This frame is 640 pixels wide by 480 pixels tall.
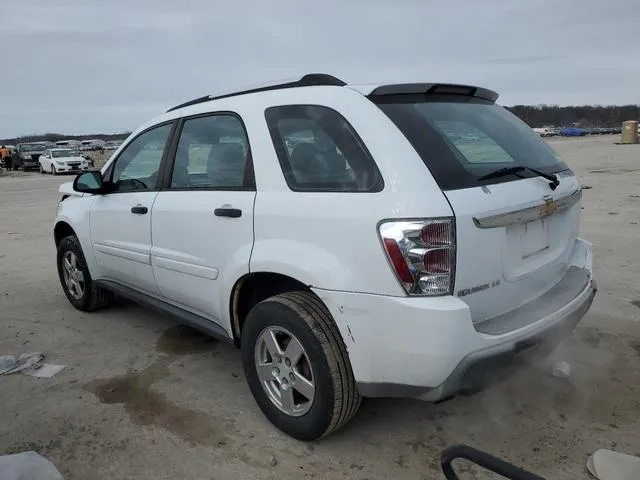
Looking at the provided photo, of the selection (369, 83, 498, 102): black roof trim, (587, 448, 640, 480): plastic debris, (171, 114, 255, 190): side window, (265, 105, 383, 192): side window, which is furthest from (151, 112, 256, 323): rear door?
(587, 448, 640, 480): plastic debris

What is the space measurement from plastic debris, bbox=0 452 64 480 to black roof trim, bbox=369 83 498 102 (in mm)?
2273

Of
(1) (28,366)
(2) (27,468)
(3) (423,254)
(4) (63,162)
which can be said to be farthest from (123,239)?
(4) (63,162)

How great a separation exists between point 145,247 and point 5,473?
1786 mm

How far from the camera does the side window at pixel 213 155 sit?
3133mm

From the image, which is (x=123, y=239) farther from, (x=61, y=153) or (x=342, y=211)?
(x=61, y=153)

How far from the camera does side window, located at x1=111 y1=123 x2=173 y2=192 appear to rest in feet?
12.8

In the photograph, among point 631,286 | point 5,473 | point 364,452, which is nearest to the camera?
point 5,473

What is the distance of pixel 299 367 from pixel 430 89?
1588mm

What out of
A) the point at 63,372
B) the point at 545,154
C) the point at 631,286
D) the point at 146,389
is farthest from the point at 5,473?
the point at 631,286

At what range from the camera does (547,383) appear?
3.44 meters

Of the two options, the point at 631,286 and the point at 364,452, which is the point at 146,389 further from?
the point at 631,286

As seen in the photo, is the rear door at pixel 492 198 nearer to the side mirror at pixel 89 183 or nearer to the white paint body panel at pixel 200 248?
the white paint body panel at pixel 200 248

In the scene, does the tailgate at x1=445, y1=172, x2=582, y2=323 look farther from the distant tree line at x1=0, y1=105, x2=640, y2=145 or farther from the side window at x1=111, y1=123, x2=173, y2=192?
the distant tree line at x1=0, y1=105, x2=640, y2=145

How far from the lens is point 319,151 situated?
109 inches
